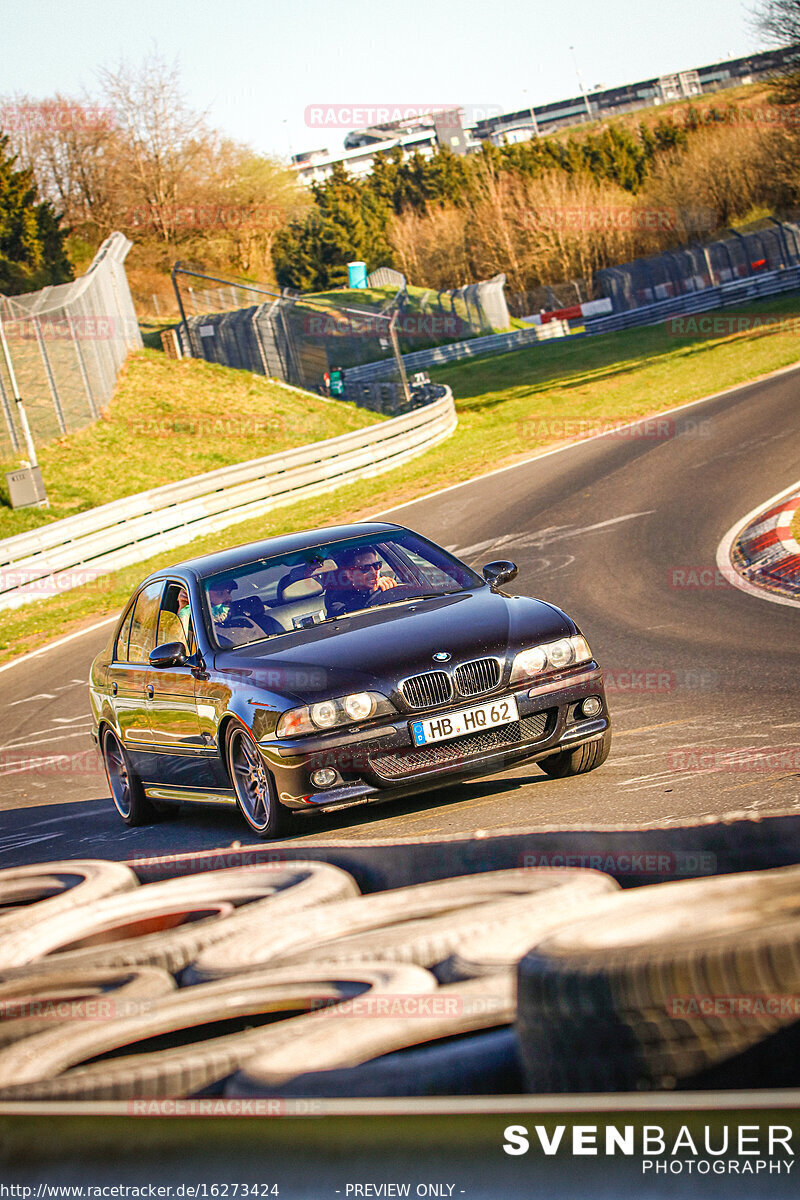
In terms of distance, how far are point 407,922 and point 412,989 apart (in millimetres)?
670

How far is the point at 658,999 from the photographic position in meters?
2.28

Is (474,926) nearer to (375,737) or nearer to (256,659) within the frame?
(375,737)

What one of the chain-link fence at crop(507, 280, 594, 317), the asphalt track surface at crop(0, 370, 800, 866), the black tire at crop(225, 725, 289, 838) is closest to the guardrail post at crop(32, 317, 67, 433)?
the asphalt track surface at crop(0, 370, 800, 866)

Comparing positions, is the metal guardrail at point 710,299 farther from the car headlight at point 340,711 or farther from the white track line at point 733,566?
the car headlight at point 340,711

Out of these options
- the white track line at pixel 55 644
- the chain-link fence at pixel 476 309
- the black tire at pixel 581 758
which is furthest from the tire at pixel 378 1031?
the chain-link fence at pixel 476 309

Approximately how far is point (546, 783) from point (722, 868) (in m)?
3.14

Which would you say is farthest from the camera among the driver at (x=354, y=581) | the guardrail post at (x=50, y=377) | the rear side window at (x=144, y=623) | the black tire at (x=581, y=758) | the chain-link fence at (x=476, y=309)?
the chain-link fence at (x=476, y=309)

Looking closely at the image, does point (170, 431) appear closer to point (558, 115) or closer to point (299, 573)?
point (299, 573)

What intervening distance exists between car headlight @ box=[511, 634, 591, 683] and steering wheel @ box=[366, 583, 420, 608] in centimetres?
108

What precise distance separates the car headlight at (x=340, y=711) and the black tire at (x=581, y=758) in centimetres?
118

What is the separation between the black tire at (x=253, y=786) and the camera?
20.4 feet

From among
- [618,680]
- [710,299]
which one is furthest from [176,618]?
[710,299]

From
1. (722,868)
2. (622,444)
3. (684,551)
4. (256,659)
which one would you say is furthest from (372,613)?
(622,444)

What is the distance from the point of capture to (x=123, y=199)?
245 feet
